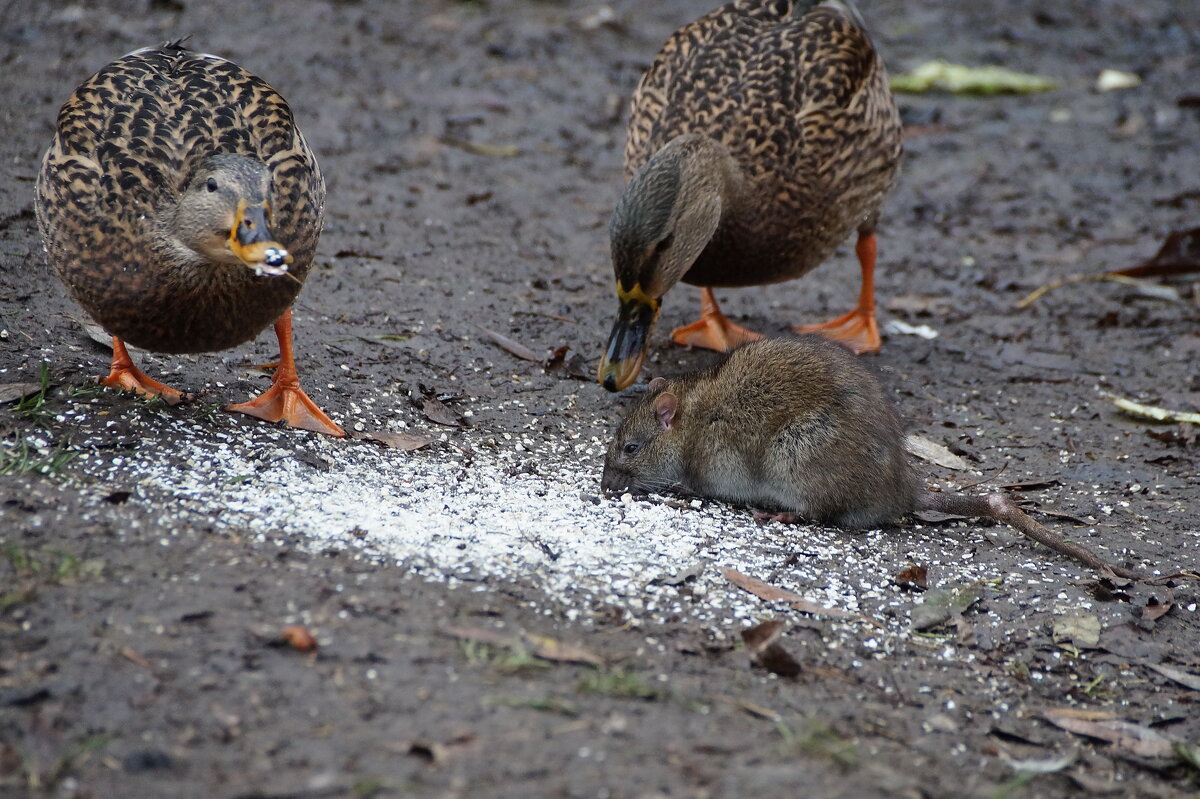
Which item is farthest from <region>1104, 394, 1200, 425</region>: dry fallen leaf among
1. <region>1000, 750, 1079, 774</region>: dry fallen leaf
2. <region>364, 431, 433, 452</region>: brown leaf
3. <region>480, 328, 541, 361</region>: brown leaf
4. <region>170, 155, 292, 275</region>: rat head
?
<region>170, 155, 292, 275</region>: rat head

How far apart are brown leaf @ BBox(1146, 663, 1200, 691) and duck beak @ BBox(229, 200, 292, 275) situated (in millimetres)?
3236

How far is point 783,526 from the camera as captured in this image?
A: 470cm

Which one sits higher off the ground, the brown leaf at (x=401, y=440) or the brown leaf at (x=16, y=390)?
the brown leaf at (x=16, y=390)

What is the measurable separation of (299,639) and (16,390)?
6.91ft

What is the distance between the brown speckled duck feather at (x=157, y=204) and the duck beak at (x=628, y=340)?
1.50m

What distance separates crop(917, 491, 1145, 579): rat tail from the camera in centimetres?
446

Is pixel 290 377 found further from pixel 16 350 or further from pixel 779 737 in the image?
pixel 779 737

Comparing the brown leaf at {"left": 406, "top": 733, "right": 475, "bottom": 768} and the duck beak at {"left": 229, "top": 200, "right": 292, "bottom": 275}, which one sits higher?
the duck beak at {"left": 229, "top": 200, "right": 292, "bottom": 275}

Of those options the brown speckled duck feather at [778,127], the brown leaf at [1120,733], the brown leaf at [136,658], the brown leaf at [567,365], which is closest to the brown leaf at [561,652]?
the brown leaf at [136,658]

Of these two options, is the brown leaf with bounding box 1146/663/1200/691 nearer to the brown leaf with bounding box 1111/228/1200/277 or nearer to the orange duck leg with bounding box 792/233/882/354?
the orange duck leg with bounding box 792/233/882/354

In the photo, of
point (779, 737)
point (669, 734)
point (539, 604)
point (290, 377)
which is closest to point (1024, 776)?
point (779, 737)

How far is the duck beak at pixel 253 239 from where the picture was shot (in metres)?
4.05

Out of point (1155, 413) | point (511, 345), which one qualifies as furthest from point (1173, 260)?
point (511, 345)

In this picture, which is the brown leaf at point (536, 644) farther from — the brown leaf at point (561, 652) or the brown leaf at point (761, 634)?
the brown leaf at point (761, 634)
